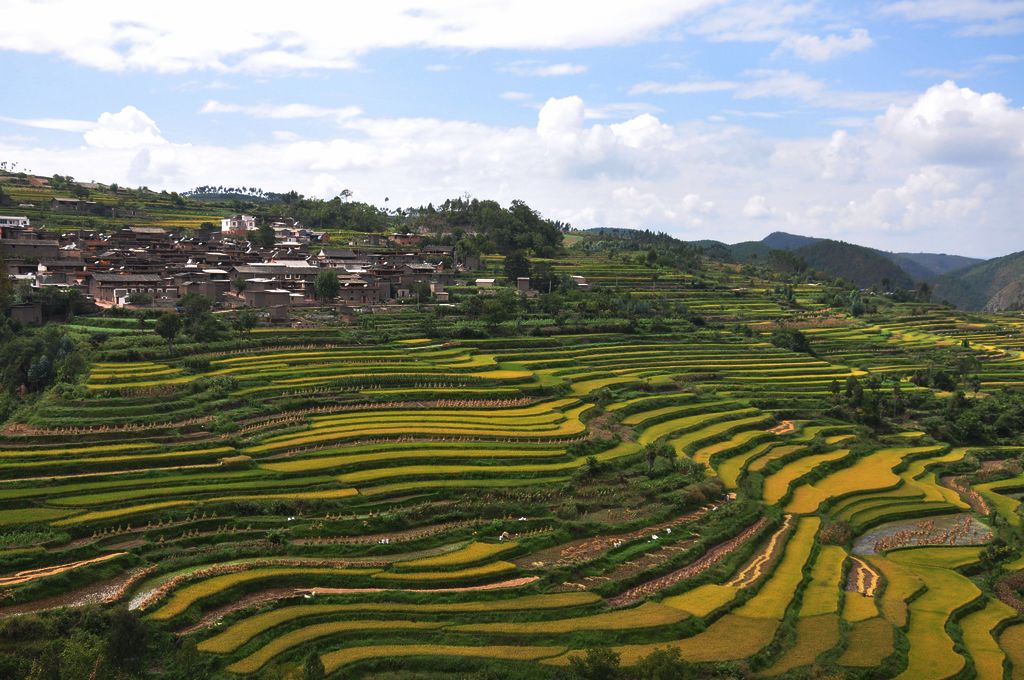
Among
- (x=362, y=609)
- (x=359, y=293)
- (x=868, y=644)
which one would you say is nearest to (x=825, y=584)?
(x=868, y=644)

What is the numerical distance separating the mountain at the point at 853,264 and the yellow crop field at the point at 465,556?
14774 centimetres

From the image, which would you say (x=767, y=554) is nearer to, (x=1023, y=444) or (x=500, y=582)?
(x=500, y=582)

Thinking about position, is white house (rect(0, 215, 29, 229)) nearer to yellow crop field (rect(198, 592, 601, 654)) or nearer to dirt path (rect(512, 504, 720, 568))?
dirt path (rect(512, 504, 720, 568))

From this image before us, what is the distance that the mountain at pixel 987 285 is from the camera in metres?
153

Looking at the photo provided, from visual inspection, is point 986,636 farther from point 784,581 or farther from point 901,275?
point 901,275

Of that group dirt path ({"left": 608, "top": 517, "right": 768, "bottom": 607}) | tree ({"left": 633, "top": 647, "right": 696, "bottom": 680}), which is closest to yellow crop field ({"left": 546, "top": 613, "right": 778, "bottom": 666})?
tree ({"left": 633, "top": 647, "right": 696, "bottom": 680})

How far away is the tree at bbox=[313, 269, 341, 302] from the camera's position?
2058 inches

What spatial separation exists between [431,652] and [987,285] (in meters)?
197

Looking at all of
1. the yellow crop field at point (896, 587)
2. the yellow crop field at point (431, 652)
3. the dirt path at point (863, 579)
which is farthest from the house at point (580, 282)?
the yellow crop field at point (431, 652)

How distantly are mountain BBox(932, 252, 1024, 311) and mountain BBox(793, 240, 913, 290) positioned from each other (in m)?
8.81

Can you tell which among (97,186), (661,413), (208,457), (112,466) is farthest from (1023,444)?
(97,186)

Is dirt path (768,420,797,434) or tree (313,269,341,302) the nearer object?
dirt path (768,420,797,434)

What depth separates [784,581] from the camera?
23.3 meters

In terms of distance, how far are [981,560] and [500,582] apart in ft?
53.1
